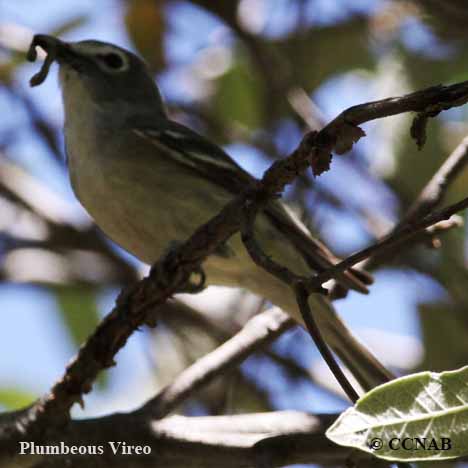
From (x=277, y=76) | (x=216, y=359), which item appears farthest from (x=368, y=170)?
(x=216, y=359)

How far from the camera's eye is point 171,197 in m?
4.31

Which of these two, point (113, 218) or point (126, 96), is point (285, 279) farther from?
point (126, 96)

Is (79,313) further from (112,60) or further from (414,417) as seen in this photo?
(414,417)

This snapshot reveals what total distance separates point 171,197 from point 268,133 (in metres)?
1.95

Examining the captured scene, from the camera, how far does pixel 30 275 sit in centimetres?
548

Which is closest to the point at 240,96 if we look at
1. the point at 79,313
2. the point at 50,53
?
the point at 79,313

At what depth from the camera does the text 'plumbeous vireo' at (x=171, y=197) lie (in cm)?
419

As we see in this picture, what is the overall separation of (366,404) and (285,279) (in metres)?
0.55

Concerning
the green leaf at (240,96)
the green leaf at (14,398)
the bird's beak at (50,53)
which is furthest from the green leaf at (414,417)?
the green leaf at (240,96)

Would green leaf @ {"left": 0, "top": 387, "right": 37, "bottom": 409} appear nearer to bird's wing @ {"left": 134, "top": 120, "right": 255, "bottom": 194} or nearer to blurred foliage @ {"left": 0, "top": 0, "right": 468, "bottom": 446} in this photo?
blurred foliage @ {"left": 0, "top": 0, "right": 468, "bottom": 446}

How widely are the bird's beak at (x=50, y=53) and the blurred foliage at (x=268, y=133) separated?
3.21 ft

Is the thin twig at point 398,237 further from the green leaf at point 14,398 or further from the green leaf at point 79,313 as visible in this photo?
the green leaf at point 79,313

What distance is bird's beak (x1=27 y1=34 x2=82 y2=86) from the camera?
11.8 feet

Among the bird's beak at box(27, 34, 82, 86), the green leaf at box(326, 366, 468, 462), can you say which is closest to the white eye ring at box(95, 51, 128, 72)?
the bird's beak at box(27, 34, 82, 86)
